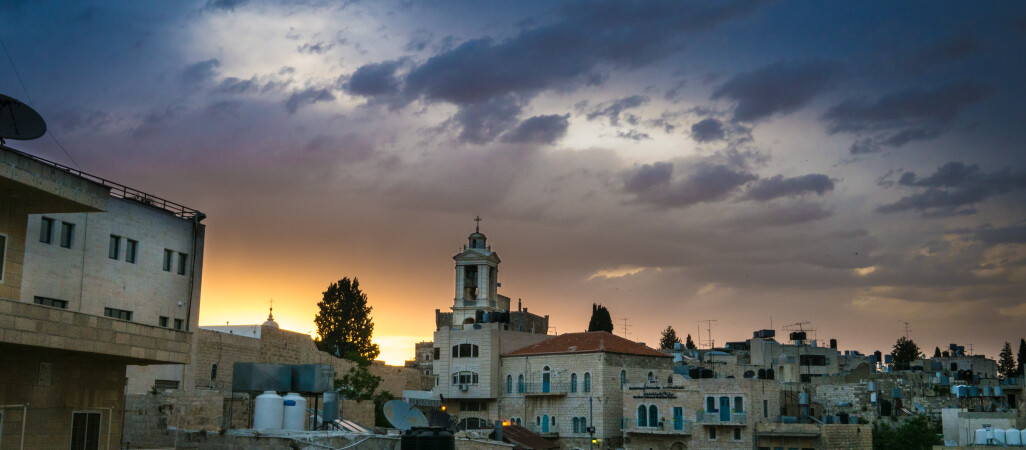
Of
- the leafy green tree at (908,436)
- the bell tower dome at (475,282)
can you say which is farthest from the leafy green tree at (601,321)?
the leafy green tree at (908,436)

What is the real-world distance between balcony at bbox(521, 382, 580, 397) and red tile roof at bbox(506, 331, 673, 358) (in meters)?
2.09

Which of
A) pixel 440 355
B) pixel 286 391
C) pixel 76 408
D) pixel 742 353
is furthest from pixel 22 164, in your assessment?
pixel 742 353

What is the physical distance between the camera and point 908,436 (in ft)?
172

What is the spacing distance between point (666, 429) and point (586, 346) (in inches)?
342

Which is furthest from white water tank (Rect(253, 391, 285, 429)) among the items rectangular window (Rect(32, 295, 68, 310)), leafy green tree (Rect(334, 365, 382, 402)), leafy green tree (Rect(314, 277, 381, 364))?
leafy green tree (Rect(314, 277, 381, 364))

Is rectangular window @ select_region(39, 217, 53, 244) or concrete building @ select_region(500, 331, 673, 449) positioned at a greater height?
rectangular window @ select_region(39, 217, 53, 244)

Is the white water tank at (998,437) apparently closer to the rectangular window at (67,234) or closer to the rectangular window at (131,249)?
the rectangular window at (131,249)

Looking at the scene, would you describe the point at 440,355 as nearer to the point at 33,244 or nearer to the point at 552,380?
the point at 552,380

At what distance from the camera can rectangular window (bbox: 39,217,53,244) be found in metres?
28.8

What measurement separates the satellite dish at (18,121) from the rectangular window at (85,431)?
6777mm

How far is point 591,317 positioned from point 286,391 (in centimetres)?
5079

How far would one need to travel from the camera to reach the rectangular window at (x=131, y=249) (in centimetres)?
3270

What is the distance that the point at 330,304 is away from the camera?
3265 inches

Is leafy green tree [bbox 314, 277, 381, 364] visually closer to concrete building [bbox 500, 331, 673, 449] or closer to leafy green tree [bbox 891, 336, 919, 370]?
concrete building [bbox 500, 331, 673, 449]
